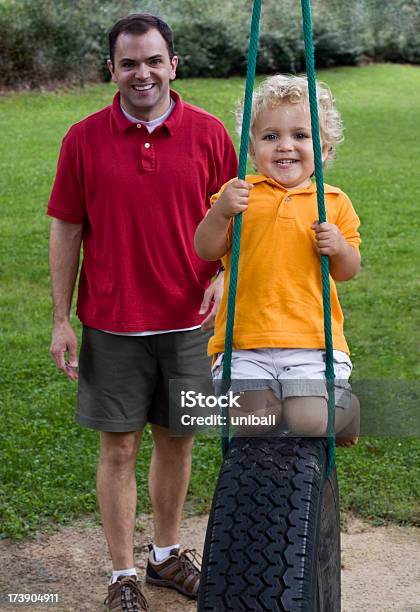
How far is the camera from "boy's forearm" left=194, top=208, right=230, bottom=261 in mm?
2853

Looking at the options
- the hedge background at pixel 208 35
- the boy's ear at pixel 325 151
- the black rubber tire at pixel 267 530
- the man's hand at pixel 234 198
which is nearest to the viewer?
the black rubber tire at pixel 267 530

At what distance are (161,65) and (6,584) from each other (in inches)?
78.0

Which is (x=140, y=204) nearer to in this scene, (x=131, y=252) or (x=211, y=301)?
(x=131, y=252)

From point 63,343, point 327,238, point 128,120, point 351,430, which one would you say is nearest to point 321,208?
point 327,238

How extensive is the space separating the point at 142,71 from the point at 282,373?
1182 mm

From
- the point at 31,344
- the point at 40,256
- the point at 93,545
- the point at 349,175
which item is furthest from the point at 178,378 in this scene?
the point at 349,175

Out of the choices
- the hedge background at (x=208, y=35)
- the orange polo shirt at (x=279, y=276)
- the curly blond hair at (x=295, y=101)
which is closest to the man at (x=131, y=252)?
the curly blond hair at (x=295, y=101)

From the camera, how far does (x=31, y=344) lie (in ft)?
23.7

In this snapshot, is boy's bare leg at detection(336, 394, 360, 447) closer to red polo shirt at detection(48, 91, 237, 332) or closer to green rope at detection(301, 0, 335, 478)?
green rope at detection(301, 0, 335, 478)

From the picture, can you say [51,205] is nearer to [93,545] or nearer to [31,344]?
[93,545]

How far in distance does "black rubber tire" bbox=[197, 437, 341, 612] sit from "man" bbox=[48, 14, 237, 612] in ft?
2.92

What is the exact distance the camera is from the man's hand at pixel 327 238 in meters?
2.79

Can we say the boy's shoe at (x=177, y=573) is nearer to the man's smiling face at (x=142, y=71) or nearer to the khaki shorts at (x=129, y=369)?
the khaki shorts at (x=129, y=369)

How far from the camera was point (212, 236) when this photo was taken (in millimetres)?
2896
